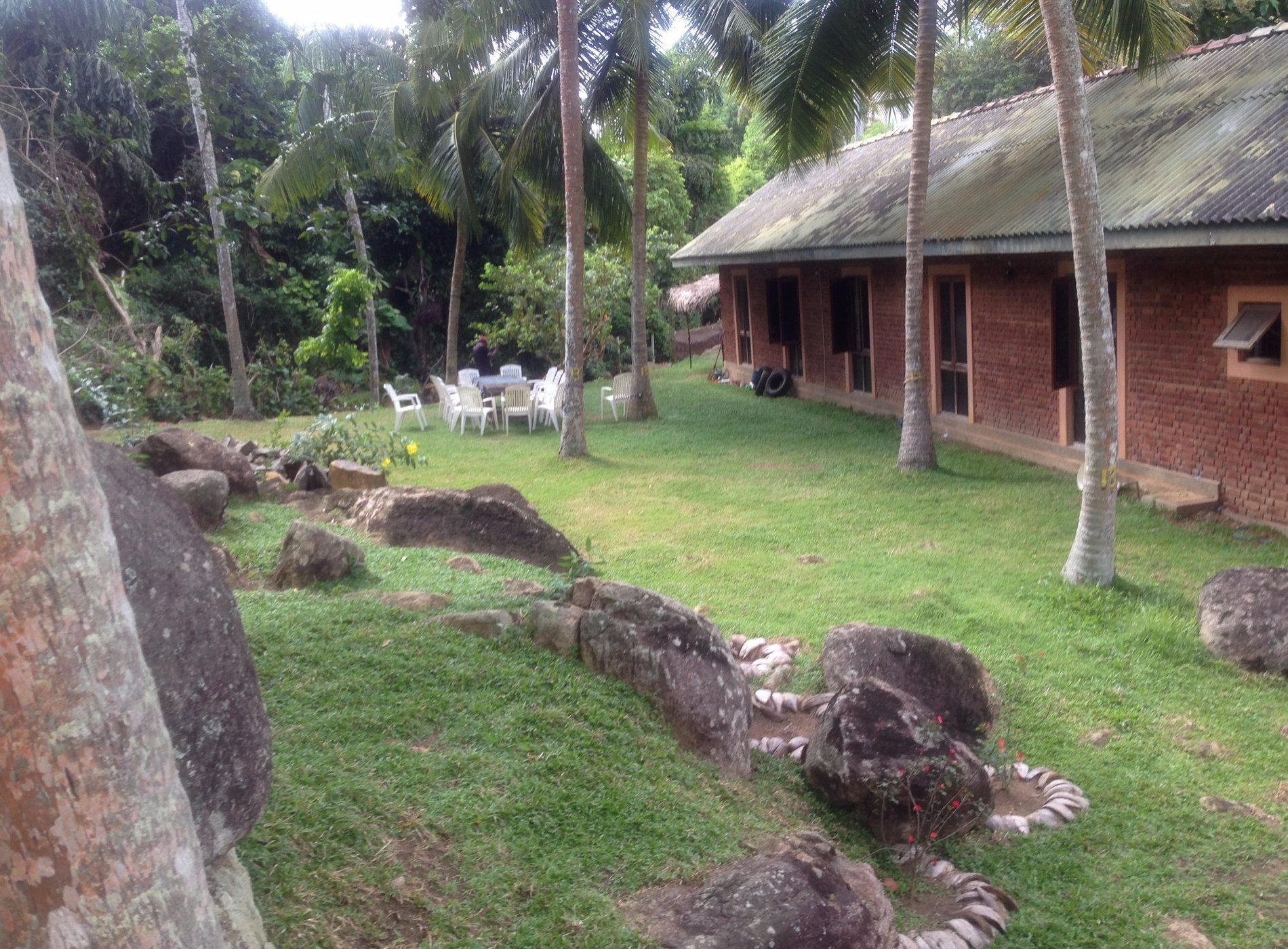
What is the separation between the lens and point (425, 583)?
676 centimetres

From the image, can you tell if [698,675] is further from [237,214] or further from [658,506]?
[658,506]

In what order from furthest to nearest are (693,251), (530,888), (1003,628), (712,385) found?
(712,385)
(693,251)
(1003,628)
(530,888)

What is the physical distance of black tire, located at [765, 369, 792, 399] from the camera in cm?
1981

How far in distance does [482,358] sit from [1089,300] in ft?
49.1

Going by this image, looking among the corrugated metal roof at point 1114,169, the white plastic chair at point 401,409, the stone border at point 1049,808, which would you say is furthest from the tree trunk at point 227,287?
the stone border at point 1049,808

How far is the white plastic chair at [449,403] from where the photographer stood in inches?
687

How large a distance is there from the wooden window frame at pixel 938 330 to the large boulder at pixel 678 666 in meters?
Answer: 9.24

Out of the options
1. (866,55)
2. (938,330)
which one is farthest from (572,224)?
(938,330)

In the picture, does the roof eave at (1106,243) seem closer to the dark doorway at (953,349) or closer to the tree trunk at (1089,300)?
the dark doorway at (953,349)

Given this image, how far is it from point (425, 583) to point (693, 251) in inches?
611

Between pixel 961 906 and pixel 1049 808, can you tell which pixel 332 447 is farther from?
pixel 961 906

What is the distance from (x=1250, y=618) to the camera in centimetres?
659

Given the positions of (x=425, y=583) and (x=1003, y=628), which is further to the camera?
(x=1003, y=628)

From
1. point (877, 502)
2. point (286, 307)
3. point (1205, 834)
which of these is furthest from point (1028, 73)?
point (1205, 834)
